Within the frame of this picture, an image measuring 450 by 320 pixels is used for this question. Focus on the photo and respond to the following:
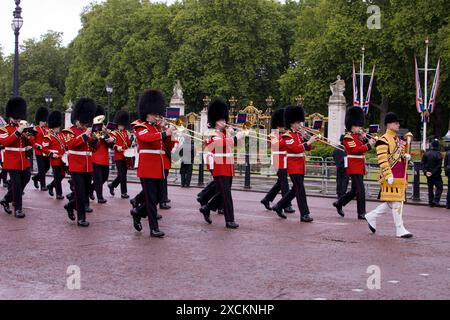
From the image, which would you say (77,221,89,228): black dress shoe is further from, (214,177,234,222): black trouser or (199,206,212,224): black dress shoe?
(214,177,234,222): black trouser

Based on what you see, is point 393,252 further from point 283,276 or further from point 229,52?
point 229,52

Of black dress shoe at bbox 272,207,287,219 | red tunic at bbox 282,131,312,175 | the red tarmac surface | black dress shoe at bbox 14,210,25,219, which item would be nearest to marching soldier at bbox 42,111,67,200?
the red tarmac surface

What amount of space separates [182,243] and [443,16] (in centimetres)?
3338

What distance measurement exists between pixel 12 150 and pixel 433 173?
944cm

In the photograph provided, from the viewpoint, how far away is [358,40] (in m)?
43.6

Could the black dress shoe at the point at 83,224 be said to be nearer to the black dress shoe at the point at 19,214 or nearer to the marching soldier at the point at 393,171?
the black dress shoe at the point at 19,214

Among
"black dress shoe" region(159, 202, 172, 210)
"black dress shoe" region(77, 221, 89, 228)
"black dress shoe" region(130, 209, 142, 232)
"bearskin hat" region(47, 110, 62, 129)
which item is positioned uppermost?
"bearskin hat" region(47, 110, 62, 129)

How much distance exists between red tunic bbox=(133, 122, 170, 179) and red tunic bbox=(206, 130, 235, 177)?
4.28 feet

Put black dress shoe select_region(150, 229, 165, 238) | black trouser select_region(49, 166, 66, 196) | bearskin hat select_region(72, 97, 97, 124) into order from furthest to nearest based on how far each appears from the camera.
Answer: black trouser select_region(49, 166, 66, 196)
bearskin hat select_region(72, 97, 97, 124)
black dress shoe select_region(150, 229, 165, 238)

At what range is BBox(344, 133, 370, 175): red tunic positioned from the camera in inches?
502

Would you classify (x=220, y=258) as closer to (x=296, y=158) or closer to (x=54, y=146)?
(x=296, y=158)

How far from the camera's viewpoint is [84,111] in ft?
38.6

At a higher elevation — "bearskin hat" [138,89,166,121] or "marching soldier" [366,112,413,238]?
"bearskin hat" [138,89,166,121]
